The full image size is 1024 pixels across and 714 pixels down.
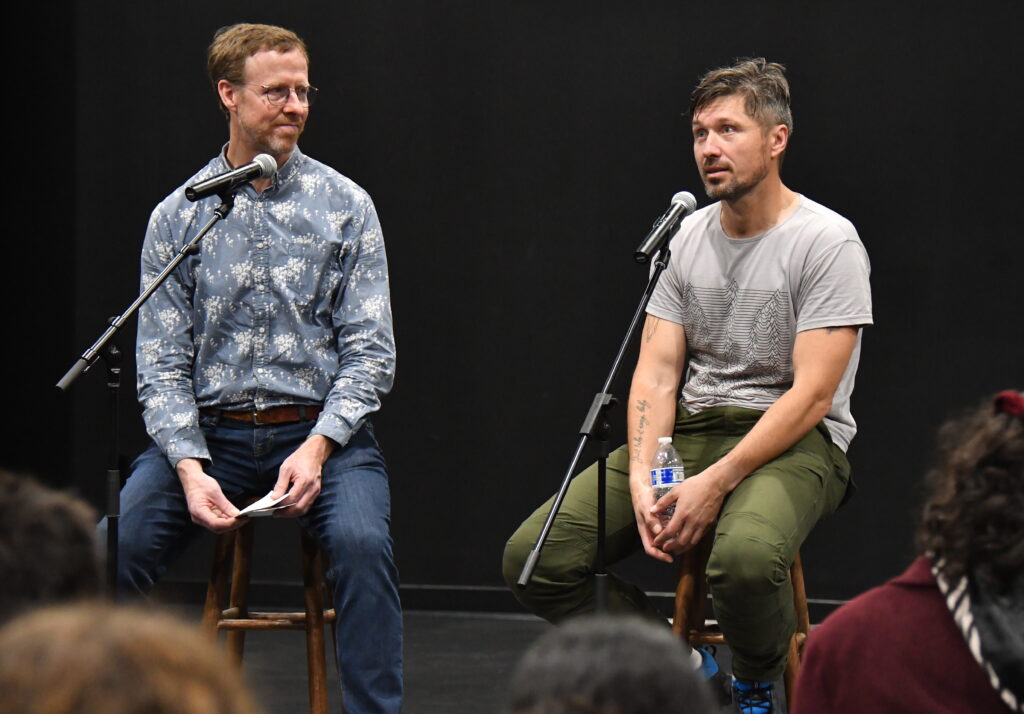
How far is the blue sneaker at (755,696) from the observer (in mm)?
2531

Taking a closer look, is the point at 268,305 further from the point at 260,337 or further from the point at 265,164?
the point at 265,164

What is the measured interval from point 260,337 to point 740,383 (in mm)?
983

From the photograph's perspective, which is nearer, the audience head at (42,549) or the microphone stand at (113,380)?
the audience head at (42,549)

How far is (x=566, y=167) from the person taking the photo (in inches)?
164

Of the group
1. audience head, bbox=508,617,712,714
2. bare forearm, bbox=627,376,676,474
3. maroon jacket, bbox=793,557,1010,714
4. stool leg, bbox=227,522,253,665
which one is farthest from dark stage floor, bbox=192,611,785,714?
audience head, bbox=508,617,712,714

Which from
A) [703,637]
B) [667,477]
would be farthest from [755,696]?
[667,477]

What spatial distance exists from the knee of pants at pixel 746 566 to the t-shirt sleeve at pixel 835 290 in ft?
1.50

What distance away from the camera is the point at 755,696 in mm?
2531

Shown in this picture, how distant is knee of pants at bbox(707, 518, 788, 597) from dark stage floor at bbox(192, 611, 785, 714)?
24.6 inches

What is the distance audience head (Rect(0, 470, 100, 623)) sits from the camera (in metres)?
1.09

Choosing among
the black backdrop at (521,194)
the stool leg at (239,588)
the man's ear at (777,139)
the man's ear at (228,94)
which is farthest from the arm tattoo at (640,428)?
the black backdrop at (521,194)

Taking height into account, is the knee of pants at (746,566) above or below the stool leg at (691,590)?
above

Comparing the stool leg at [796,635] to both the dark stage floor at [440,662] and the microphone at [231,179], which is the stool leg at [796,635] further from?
the microphone at [231,179]

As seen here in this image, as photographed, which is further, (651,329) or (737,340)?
(651,329)
